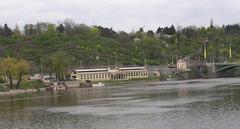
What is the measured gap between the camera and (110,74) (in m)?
141

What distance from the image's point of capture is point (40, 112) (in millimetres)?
52562

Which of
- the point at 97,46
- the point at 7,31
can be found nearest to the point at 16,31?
the point at 7,31

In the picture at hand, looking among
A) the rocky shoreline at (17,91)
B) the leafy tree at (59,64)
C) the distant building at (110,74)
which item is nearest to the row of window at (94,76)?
the distant building at (110,74)

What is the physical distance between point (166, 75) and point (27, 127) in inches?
4518

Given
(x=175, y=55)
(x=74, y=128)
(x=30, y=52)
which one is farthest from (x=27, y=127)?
(x=175, y=55)

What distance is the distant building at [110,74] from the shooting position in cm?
13388

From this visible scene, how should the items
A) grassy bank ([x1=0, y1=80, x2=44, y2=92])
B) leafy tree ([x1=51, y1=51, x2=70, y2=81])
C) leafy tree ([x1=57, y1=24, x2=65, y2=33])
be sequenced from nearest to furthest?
grassy bank ([x1=0, y1=80, x2=44, y2=92]), leafy tree ([x1=51, y1=51, x2=70, y2=81]), leafy tree ([x1=57, y1=24, x2=65, y2=33])

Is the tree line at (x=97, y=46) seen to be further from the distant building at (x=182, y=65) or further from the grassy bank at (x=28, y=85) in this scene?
the grassy bank at (x=28, y=85)

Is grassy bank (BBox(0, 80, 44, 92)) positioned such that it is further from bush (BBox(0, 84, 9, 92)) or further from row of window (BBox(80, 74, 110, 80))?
row of window (BBox(80, 74, 110, 80))

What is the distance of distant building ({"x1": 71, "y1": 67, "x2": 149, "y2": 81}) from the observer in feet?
439

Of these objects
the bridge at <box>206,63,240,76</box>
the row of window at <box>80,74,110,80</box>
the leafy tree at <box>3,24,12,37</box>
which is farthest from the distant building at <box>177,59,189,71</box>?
the leafy tree at <box>3,24,12,37</box>

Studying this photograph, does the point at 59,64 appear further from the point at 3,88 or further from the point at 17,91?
the point at 3,88

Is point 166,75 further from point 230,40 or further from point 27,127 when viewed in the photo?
point 27,127

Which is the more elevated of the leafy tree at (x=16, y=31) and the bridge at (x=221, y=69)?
the leafy tree at (x=16, y=31)
